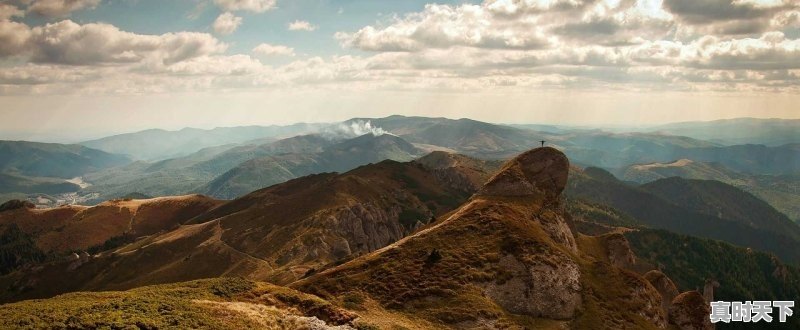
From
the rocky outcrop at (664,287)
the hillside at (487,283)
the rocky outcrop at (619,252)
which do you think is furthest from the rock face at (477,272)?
the rocky outcrop at (619,252)

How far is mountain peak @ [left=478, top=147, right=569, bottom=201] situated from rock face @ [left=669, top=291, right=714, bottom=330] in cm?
3823

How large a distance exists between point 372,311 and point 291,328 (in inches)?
666

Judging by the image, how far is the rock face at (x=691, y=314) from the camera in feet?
346

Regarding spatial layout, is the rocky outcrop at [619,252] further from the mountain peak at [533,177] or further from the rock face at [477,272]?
the rock face at [477,272]

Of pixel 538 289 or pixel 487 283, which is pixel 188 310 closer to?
pixel 487 283

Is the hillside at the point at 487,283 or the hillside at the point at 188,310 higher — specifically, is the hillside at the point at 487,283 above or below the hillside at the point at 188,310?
below

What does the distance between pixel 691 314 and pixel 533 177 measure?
156 feet

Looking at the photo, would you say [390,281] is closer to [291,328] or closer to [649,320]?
[291,328]

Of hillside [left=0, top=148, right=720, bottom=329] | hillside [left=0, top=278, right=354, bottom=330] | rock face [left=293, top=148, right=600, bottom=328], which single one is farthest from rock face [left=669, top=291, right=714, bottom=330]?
hillside [left=0, top=278, right=354, bottom=330]

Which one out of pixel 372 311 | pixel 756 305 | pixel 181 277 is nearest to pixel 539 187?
pixel 756 305

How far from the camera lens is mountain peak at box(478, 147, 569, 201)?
12394 cm

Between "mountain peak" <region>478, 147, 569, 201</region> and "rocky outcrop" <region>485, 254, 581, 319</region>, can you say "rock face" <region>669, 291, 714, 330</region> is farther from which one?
"mountain peak" <region>478, 147, 569, 201</region>

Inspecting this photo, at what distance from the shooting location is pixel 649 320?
91.1 m

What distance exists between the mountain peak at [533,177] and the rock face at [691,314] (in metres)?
38.2
